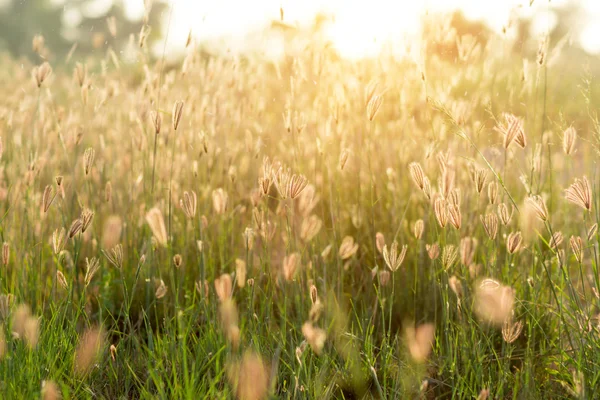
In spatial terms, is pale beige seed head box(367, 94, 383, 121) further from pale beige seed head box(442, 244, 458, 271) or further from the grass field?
pale beige seed head box(442, 244, 458, 271)

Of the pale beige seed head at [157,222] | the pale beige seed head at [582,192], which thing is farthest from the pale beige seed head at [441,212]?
the pale beige seed head at [157,222]

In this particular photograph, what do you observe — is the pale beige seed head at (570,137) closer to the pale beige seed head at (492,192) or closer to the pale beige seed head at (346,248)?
the pale beige seed head at (492,192)

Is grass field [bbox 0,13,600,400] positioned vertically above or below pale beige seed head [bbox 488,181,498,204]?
below

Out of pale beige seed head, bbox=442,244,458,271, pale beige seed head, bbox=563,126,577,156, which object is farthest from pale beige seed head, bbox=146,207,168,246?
pale beige seed head, bbox=563,126,577,156

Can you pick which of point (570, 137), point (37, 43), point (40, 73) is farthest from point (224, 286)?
point (37, 43)

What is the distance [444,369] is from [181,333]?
0.72 metres

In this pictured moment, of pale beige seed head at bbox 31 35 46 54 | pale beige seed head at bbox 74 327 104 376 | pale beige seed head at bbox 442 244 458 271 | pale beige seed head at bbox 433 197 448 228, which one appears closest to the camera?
pale beige seed head at bbox 433 197 448 228

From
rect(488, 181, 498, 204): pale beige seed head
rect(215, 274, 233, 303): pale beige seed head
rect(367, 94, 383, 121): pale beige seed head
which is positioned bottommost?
rect(215, 274, 233, 303): pale beige seed head

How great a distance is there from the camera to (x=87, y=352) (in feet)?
5.17

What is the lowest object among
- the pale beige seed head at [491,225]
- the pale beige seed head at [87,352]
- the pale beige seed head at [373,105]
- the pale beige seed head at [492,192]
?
the pale beige seed head at [87,352]

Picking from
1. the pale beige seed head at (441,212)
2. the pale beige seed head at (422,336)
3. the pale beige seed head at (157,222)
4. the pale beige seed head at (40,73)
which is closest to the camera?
the pale beige seed head at (157,222)

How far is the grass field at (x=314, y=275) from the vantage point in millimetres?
1389

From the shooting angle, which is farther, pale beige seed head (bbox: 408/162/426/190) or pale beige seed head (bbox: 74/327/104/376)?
pale beige seed head (bbox: 74/327/104/376)

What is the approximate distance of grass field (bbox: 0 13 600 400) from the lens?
4.56ft
